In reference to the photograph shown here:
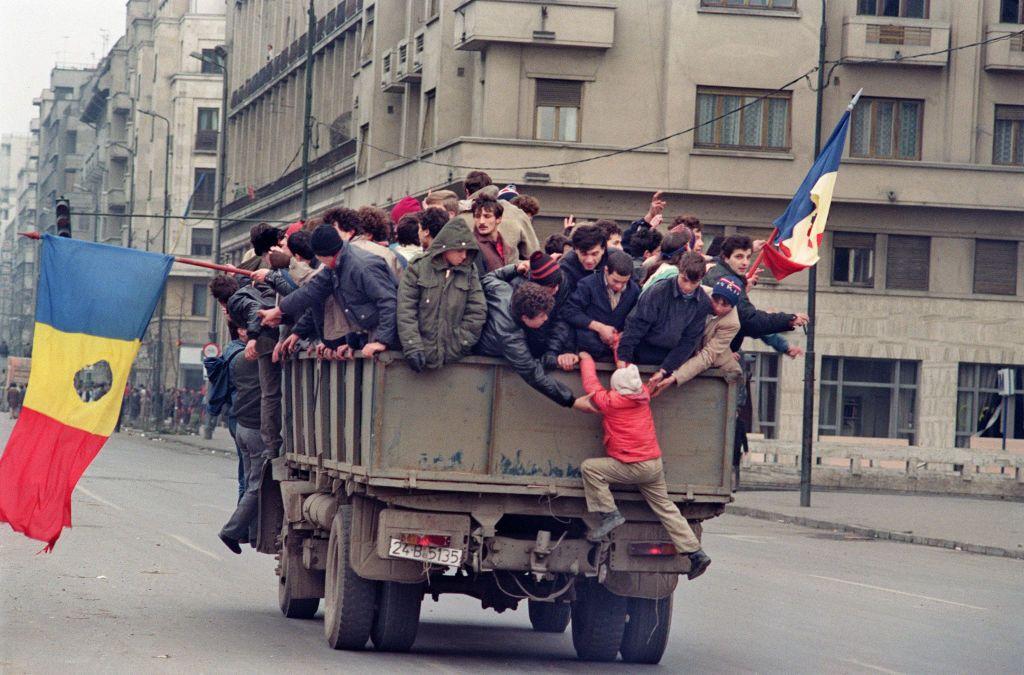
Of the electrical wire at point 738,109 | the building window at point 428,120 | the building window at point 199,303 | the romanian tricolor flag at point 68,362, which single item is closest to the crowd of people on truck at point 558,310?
the romanian tricolor flag at point 68,362

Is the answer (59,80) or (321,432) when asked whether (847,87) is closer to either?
(321,432)

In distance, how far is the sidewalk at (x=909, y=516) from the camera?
78.4 feet

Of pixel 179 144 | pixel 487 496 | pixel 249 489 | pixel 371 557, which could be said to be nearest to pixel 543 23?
pixel 249 489

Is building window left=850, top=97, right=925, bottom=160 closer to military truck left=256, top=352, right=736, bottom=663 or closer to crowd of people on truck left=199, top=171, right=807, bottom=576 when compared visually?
crowd of people on truck left=199, top=171, right=807, bottom=576

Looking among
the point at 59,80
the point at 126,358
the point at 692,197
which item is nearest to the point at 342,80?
the point at 692,197

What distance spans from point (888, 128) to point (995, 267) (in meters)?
4.25

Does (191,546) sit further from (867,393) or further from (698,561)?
(867,393)

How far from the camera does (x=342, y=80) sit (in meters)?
54.7

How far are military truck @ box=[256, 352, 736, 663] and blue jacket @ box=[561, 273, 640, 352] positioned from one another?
0.24 meters

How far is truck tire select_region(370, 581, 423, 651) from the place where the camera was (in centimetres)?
1005

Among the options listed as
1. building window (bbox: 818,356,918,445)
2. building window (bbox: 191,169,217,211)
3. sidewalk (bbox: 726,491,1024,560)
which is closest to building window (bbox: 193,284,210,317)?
building window (bbox: 191,169,217,211)

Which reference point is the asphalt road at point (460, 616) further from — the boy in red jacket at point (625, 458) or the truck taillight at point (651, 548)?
the boy in red jacket at point (625, 458)

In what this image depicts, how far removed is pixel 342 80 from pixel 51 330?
4431cm

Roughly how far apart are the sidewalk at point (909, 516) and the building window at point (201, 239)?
65.1 metres
